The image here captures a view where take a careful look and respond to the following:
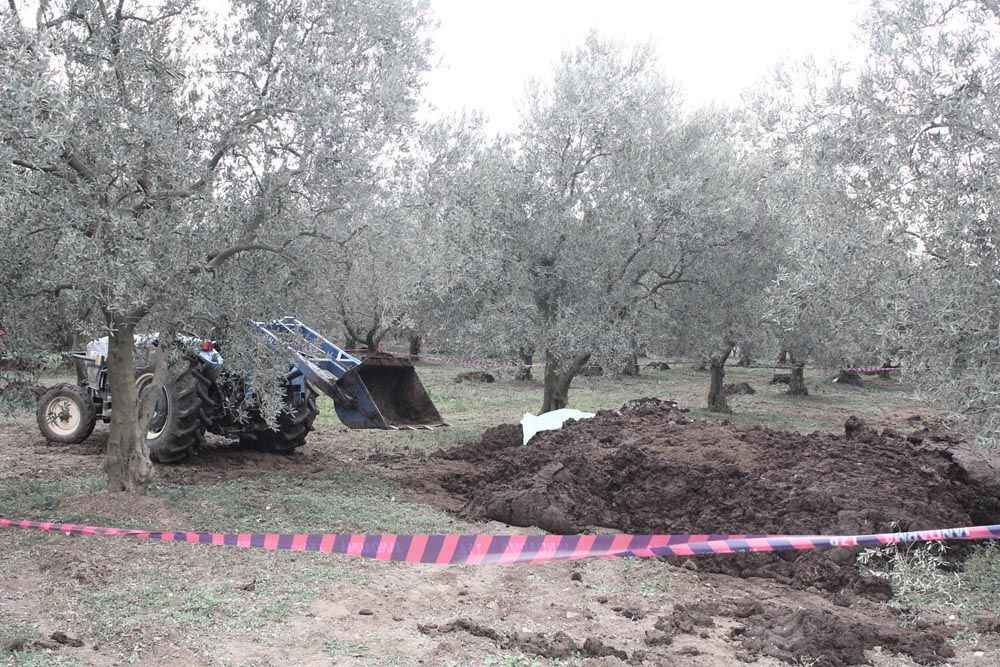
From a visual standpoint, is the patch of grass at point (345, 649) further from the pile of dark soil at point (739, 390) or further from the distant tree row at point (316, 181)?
the pile of dark soil at point (739, 390)

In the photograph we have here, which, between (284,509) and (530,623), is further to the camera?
(284,509)

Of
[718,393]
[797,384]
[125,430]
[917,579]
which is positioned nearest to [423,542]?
[125,430]

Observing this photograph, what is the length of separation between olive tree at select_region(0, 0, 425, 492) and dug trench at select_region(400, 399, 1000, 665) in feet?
10.6

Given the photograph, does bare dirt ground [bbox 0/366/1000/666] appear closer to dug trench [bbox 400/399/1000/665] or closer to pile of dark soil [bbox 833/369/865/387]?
dug trench [bbox 400/399/1000/665]

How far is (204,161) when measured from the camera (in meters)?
7.27

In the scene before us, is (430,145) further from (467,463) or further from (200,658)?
(200,658)

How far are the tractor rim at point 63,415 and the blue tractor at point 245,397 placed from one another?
13mm

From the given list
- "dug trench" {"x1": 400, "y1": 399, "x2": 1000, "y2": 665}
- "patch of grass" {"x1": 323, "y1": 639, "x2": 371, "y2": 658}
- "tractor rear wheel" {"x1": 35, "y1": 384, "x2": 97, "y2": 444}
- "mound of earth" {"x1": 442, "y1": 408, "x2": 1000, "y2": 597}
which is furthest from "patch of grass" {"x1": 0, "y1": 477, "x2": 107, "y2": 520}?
"patch of grass" {"x1": 323, "y1": 639, "x2": 371, "y2": 658}

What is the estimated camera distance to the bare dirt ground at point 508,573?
475 centimetres

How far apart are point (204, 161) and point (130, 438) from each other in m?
2.67

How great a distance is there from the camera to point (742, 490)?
7.93 m

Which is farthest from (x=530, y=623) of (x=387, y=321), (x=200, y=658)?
(x=387, y=321)

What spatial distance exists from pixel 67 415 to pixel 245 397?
11.3 ft

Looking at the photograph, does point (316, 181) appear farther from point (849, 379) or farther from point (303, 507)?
point (849, 379)
